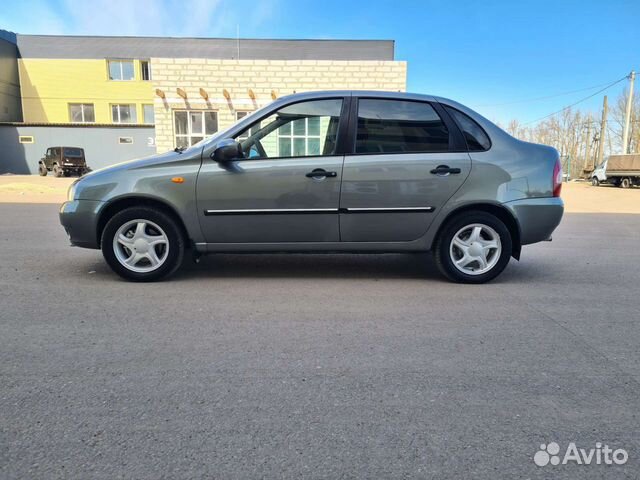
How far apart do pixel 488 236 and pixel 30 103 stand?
40364 mm

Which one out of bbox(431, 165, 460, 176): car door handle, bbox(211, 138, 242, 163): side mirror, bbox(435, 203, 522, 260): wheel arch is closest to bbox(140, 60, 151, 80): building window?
bbox(211, 138, 242, 163): side mirror

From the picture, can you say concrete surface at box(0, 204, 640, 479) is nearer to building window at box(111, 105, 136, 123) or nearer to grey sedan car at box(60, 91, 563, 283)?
grey sedan car at box(60, 91, 563, 283)

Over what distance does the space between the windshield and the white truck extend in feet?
109

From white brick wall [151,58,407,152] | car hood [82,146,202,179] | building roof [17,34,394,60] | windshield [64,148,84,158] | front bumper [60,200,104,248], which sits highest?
building roof [17,34,394,60]

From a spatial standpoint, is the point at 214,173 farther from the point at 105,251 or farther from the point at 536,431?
the point at 536,431

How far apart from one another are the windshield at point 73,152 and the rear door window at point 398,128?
98.0ft

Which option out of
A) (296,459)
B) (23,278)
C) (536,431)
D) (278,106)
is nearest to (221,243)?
(278,106)

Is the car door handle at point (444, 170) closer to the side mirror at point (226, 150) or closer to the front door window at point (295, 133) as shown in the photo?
the front door window at point (295, 133)

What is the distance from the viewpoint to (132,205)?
4719 mm

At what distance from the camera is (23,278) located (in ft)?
16.2

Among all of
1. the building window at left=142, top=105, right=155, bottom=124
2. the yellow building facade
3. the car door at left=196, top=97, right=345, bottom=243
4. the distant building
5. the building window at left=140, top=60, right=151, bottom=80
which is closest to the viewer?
the car door at left=196, top=97, right=345, bottom=243

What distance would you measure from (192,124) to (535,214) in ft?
54.8

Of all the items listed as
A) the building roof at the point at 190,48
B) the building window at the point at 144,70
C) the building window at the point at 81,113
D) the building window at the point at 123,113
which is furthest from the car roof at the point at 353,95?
the building window at the point at 81,113

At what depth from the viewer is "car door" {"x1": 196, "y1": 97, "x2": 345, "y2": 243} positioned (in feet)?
15.2
